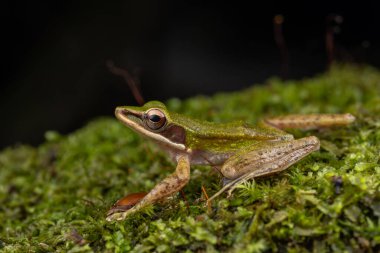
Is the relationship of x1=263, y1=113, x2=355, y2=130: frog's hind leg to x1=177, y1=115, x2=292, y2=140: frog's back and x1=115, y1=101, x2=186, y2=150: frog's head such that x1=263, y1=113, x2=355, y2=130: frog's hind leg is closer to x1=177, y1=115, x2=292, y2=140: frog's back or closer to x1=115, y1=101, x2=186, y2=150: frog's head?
x1=177, y1=115, x2=292, y2=140: frog's back

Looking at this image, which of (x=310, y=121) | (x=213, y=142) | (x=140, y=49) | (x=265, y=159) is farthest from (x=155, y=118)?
(x=140, y=49)

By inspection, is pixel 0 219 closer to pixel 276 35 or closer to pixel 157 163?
pixel 157 163

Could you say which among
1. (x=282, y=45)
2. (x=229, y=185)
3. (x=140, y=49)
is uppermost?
(x=140, y=49)

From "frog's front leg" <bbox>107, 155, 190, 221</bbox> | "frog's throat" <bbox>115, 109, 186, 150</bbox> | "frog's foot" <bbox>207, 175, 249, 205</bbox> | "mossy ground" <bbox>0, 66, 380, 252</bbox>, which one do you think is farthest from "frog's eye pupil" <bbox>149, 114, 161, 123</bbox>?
"frog's foot" <bbox>207, 175, 249, 205</bbox>

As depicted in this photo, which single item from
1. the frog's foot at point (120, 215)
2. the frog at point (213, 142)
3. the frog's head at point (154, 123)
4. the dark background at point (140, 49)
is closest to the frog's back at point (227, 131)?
the frog at point (213, 142)

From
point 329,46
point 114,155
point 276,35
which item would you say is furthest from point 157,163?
point 276,35

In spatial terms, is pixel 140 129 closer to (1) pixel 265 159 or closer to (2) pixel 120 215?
(2) pixel 120 215
